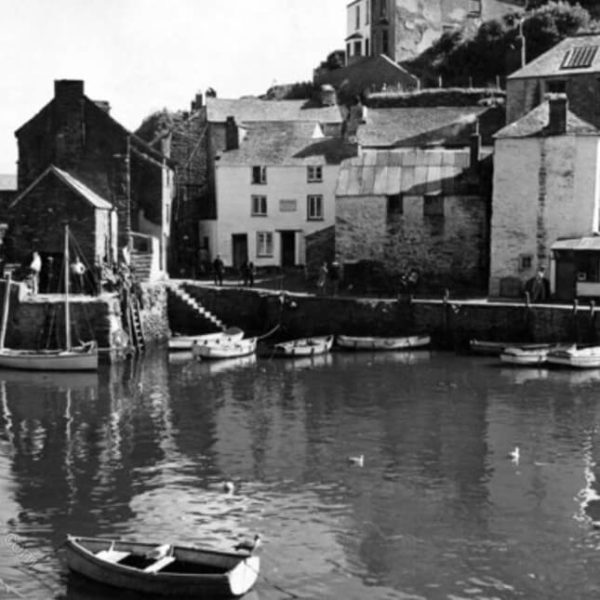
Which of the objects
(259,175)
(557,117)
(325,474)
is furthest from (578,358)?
(259,175)

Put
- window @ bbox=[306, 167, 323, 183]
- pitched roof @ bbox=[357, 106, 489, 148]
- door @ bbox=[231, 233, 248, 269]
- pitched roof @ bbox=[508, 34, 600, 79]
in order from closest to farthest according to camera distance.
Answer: pitched roof @ bbox=[508, 34, 600, 79] < window @ bbox=[306, 167, 323, 183] < door @ bbox=[231, 233, 248, 269] < pitched roof @ bbox=[357, 106, 489, 148]

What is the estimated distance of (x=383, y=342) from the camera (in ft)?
181

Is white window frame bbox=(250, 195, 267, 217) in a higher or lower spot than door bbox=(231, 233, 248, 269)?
higher

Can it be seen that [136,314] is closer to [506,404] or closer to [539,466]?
[506,404]

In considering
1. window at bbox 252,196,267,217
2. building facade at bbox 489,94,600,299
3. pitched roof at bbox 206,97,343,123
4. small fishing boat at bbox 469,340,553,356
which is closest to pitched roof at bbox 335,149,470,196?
building facade at bbox 489,94,600,299

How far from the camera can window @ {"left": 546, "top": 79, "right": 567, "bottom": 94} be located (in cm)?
6725

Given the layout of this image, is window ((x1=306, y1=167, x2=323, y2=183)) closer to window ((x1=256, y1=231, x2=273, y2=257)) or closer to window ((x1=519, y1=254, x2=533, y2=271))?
window ((x1=256, y1=231, x2=273, y2=257))

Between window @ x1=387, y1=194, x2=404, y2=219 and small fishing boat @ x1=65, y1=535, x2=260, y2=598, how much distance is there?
3906cm

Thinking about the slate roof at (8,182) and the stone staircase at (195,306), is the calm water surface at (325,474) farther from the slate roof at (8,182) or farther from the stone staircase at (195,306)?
the slate roof at (8,182)

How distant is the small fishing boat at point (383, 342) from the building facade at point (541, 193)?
6.00 m

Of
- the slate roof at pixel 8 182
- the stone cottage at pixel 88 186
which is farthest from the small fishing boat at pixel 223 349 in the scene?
the slate roof at pixel 8 182

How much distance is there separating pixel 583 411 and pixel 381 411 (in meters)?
6.68

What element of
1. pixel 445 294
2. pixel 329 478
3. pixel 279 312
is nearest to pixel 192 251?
pixel 279 312

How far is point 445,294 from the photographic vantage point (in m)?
56.8
